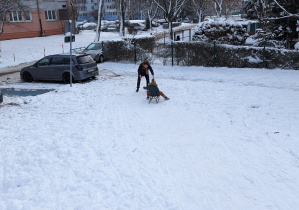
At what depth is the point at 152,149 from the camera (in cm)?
680

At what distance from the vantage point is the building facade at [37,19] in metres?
33.8

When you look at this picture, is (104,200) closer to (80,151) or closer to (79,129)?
(80,151)

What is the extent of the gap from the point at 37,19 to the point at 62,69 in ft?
84.6

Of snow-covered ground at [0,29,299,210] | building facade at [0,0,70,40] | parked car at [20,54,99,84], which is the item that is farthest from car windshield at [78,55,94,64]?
building facade at [0,0,70,40]

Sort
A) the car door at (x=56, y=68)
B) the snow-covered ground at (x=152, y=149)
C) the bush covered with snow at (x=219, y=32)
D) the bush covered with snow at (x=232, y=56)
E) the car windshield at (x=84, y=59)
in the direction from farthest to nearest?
the bush covered with snow at (x=219, y=32) < the bush covered with snow at (x=232, y=56) < the car door at (x=56, y=68) < the car windshield at (x=84, y=59) < the snow-covered ground at (x=152, y=149)

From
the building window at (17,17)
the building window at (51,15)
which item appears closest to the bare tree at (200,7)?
the building window at (51,15)

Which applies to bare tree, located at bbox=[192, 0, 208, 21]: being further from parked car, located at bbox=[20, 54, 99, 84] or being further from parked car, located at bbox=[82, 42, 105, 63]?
parked car, located at bbox=[20, 54, 99, 84]

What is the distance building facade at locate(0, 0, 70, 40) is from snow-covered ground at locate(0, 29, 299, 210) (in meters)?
25.8

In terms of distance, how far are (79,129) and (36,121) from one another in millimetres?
1698

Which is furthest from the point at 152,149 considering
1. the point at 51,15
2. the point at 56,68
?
the point at 51,15

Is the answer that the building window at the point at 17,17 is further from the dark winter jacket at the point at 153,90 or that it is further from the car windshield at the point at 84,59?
the dark winter jacket at the point at 153,90

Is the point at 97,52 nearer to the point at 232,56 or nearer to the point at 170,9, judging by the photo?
the point at 232,56

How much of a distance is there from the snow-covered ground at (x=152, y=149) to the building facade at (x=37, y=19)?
2584 cm

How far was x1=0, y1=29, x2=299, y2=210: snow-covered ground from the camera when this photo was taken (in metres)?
4.93
